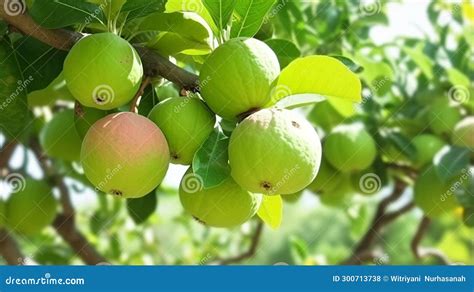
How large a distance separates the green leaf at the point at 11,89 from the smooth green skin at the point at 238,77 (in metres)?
0.47

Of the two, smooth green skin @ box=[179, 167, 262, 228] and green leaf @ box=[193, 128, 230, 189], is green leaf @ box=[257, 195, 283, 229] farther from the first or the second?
green leaf @ box=[193, 128, 230, 189]

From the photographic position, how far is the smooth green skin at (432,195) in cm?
249

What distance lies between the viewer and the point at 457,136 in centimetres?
249

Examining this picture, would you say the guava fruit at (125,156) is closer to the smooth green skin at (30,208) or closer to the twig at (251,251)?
the smooth green skin at (30,208)

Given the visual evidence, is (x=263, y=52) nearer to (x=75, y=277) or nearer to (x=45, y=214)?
(x=75, y=277)

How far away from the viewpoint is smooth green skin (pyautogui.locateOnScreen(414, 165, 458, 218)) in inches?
98.0

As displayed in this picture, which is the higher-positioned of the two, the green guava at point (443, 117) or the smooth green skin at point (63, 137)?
the smooth green skin at point (63, 137)

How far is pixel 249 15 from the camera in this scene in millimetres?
1537

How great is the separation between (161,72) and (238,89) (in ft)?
0.70

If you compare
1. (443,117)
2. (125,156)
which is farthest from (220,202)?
(443,117)

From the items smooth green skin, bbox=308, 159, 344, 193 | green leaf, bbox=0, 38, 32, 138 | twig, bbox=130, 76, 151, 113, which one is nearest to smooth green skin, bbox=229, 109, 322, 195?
twig, bbox=130, 76, 151, 113

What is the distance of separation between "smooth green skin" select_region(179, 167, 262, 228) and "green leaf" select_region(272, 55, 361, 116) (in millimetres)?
233

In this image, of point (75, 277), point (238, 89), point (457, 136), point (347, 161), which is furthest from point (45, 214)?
point (457, 136)

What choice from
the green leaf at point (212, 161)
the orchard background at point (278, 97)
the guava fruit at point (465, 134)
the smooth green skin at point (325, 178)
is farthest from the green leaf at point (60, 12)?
the guava fruit at point (465, 134)
